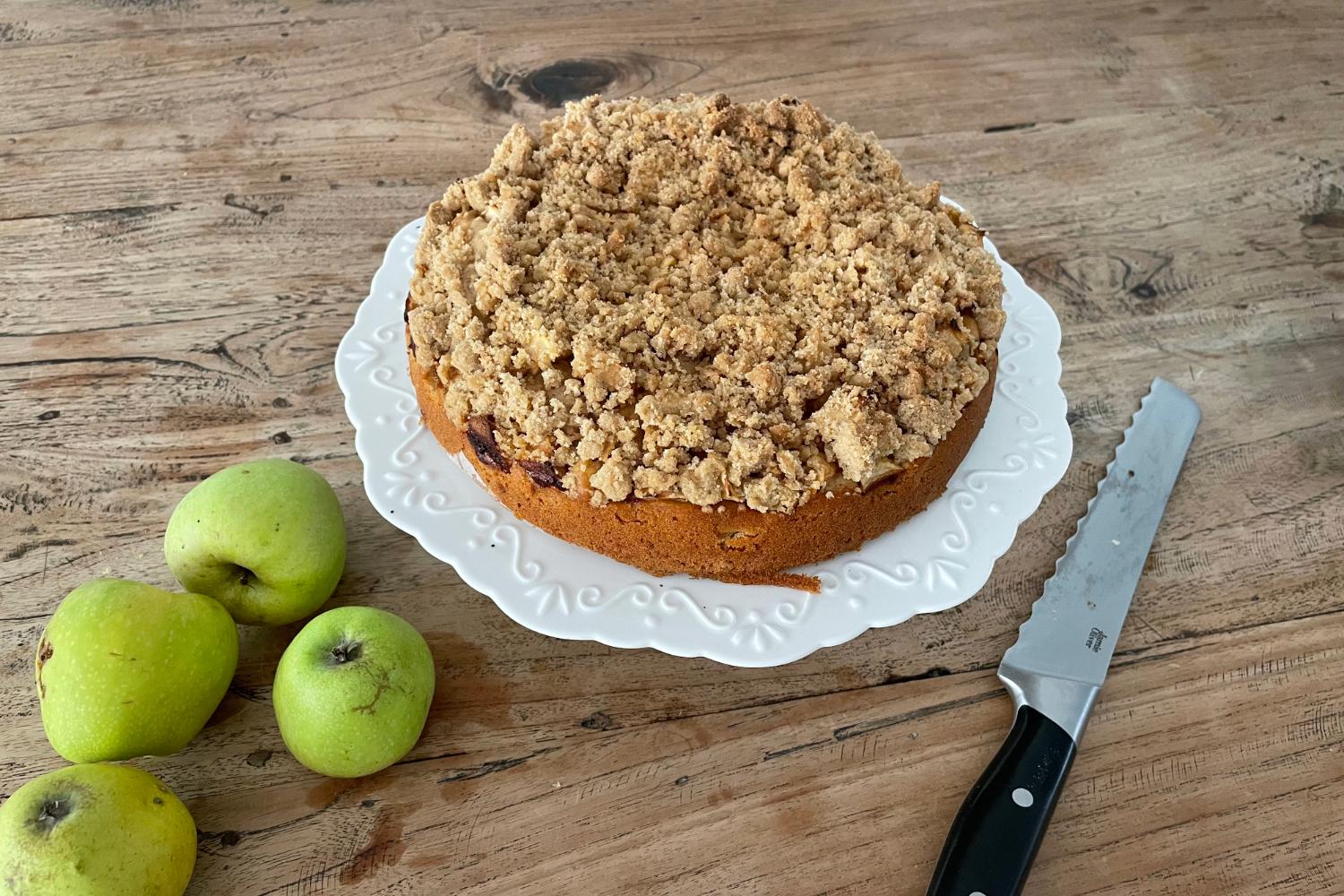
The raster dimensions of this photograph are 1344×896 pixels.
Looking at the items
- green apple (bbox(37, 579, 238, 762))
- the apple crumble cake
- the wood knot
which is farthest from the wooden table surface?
the apple crumble cake

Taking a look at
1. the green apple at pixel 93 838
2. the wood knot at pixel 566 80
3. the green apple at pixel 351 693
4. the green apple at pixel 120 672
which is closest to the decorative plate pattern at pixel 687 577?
the green apple at pixel 351 693

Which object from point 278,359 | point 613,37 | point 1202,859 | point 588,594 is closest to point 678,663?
point 588,594

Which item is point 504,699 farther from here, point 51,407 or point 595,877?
point 51,407

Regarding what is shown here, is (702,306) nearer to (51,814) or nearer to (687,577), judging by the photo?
(687,577)

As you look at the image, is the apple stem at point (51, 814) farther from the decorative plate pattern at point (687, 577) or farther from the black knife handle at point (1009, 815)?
the black knife handle at point (1009, 815)

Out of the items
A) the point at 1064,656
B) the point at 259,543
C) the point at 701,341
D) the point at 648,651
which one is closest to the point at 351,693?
the point at 259,543

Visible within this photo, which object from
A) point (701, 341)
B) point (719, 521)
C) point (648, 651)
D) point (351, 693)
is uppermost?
point (701, 341)

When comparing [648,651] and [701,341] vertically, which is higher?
[701,341]
